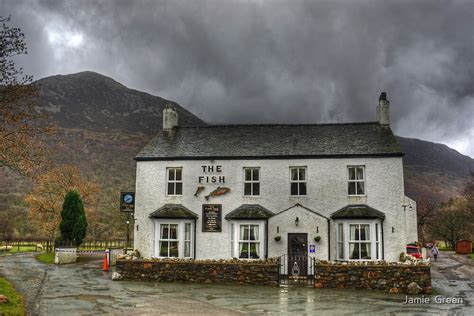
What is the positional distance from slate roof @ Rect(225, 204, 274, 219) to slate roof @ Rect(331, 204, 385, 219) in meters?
3.57

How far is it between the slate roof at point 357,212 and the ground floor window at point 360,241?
396 mm

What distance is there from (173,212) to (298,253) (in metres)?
7.17

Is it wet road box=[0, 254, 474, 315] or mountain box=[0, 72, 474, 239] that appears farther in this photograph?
mountain box=[0, 72, 474, 239]

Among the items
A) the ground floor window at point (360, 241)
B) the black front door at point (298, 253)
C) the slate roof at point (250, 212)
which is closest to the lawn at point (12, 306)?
the slate roof at point (250, 212)

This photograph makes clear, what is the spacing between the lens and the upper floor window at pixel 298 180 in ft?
82.2

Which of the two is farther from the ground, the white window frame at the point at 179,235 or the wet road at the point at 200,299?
the white window frame at the point at 179,235

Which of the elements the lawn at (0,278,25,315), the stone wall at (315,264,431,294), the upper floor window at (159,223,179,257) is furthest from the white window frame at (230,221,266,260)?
the lawn at (0,278,25,315)

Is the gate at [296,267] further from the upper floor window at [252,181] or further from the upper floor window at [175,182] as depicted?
the upper floor window at [175,182]

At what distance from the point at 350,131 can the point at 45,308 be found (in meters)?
18.9

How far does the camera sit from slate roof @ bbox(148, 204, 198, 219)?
25.0 metres

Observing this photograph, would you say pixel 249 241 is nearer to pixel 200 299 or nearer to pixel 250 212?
pixel 250 212

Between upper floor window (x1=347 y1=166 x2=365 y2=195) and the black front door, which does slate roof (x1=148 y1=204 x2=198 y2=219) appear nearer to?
the black front door

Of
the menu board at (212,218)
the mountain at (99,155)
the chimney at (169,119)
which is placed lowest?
the menu board at (212,218)

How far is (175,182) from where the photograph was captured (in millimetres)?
26219
